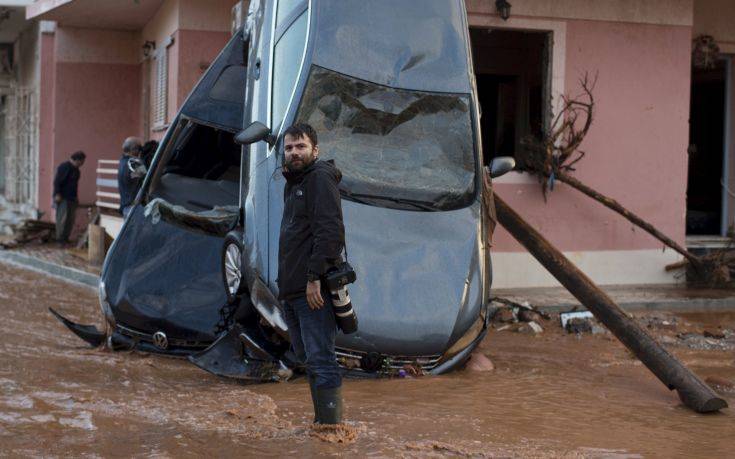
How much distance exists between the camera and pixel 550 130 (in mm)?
12766

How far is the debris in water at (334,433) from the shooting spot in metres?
5.58

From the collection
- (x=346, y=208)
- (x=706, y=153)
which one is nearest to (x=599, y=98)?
(x=706, y=153)

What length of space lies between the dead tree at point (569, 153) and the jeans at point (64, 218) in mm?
8710

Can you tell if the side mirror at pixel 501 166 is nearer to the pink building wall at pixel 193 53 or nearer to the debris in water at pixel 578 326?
the debris in water at pixel 578 326

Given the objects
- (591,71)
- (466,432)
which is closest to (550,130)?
(591,71)

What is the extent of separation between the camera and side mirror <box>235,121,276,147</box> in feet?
24.1

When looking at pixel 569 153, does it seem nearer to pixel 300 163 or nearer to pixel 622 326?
pixel 622 326

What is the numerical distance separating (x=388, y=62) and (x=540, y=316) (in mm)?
3703

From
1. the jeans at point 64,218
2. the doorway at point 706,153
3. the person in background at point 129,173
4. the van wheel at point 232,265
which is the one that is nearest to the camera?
the van wheel at point 232,265

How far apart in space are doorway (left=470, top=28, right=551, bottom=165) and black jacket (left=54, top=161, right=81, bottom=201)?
271 inches

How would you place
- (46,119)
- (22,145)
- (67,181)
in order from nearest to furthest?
(67,181) < (46,119) < (22,145)

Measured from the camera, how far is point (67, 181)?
18.0 m

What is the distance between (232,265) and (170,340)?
85 cm

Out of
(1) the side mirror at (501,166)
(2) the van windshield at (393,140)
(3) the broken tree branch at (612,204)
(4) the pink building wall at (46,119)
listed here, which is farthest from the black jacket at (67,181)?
(1) the side mirror at (501,166)
